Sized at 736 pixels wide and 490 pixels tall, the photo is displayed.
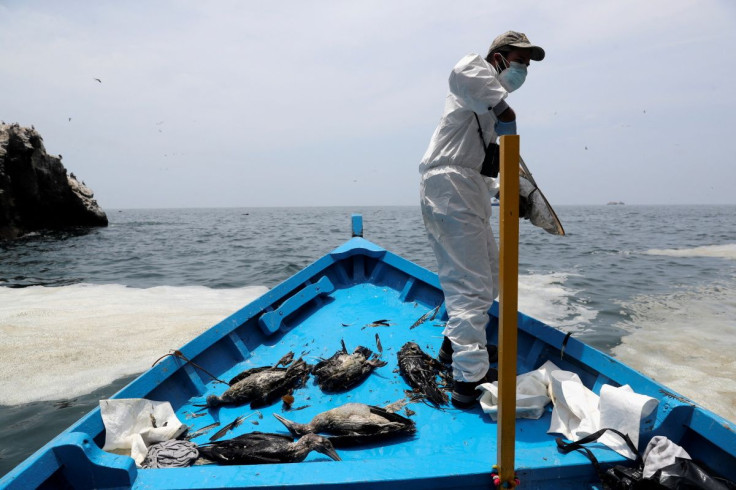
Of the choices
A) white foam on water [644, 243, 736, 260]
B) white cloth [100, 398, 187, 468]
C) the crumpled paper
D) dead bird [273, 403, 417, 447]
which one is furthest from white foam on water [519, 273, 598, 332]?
white foam on water [644, 243, 736, 260]

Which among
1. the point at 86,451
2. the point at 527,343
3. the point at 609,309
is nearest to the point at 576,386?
the point at 527,343

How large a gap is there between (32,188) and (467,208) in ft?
97.4

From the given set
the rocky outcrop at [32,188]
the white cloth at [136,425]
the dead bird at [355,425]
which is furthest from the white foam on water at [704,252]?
the rocky outcrop at [32,188]

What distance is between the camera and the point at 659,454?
1964 millimetres

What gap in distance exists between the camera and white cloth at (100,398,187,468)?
2316 millimetres

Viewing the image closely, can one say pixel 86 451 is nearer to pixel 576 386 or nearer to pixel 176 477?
pixel 176 477

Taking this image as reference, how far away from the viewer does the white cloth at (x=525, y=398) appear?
8.63ft

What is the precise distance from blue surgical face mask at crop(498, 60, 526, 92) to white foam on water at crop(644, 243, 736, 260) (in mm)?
17385

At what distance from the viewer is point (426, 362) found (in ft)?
11.2

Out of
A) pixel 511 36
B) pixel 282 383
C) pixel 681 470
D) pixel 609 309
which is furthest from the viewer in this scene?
pixel 609 309

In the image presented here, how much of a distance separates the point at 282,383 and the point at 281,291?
1.83 m

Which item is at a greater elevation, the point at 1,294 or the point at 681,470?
the point at 681,470

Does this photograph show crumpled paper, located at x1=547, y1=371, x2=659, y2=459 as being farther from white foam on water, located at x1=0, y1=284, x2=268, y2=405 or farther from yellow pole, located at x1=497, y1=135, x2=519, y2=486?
white foam on water, located at x1=0, y1=284, x2=268, y2=405

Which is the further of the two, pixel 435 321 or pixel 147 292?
pixel 147 292
